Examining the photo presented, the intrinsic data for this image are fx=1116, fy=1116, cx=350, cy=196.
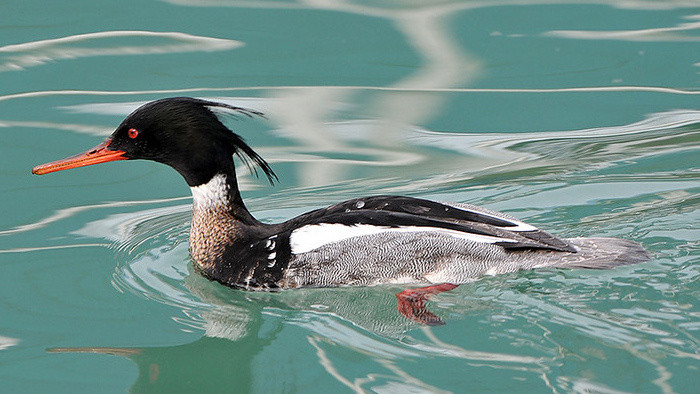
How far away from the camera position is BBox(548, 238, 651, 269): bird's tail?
647 cm

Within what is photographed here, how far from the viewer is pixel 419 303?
6363mm

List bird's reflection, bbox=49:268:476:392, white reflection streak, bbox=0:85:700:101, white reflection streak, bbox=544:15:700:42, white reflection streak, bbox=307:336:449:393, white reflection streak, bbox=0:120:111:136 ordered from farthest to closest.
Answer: white reflection streak, bbox=544:15:700:42
white reflection streak, bbox=0:85:700:101
white reflection streak, bbox=0:120:111:136
bird's reflection, bbox=49:268:476:392
white reflection streak, bbox=307:336:449:393

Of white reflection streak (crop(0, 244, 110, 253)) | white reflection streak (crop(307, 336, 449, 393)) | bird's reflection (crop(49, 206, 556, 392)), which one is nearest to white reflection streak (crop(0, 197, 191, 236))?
white reflection streak (crop(0, 244, 110, 253))

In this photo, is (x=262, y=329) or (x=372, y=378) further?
(x=262, y=329)

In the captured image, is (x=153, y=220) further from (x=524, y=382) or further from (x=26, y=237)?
(x=524, y=382)

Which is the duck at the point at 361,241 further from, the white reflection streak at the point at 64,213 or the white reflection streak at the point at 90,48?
the white reflection streak at the point at 90,48

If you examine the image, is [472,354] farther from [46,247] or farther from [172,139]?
[46,247]

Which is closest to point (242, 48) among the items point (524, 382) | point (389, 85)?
point (389, 85)

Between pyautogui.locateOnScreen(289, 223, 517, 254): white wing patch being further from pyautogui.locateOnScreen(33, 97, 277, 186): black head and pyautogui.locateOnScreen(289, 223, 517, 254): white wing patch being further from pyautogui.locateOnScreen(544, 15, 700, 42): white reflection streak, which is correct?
pyautogui.locateOnScreen(544, 15, 700, 42): white reflection streak

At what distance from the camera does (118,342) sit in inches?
237

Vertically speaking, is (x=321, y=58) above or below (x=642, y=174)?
above

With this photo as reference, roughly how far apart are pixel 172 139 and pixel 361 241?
1.30m

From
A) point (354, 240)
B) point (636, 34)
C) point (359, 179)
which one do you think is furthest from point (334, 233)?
point (636, 34)

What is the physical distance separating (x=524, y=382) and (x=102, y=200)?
12.7 feet
